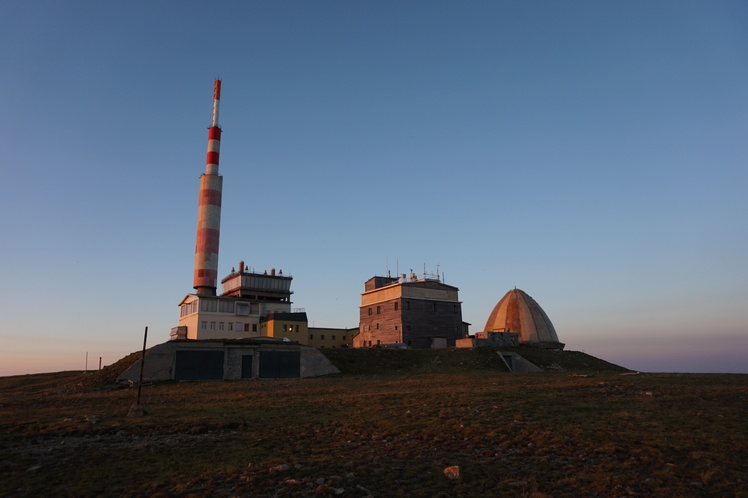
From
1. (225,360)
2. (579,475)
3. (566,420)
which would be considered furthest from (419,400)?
(225,360)

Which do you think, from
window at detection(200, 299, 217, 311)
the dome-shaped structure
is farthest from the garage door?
the dome-shaped structure

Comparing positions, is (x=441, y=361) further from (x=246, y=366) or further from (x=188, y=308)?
(x=188, y=308)

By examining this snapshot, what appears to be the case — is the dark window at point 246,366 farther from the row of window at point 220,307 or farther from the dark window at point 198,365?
the row of window at point 220,307

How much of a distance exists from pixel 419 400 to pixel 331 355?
1095 inches

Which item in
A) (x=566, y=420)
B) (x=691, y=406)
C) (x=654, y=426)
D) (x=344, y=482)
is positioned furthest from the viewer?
(x=691, y=406)

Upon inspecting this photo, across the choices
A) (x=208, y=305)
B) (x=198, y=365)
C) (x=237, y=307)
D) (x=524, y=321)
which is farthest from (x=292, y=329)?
(x=524, y=321)

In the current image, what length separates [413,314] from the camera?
70.0 metres

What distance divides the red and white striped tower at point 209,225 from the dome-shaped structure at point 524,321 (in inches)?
1758

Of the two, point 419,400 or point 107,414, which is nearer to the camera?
point 107,414

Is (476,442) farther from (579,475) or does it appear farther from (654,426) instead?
(654,426)

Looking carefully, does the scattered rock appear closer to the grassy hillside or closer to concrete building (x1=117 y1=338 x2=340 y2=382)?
concrete building (x1=117 y1=338 x2=340 y2=382)

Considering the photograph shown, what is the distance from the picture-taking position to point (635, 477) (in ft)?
39.8

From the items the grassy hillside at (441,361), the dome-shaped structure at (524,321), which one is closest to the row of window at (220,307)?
the grassy hillside at (441,361)

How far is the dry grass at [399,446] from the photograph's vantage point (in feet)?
38.1
